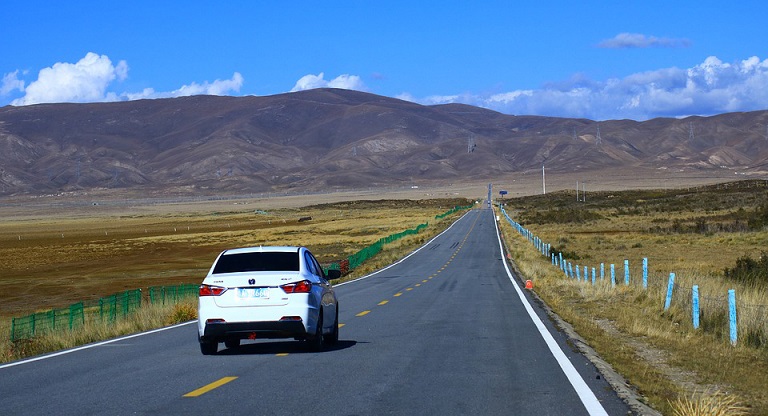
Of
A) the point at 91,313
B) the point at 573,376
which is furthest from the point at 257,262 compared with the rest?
the point at 91,313

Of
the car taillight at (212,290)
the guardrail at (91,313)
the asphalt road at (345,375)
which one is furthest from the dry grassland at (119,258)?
the car taillight at (212,290)

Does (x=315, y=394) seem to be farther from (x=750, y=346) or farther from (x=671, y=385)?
(x=750, y=346)

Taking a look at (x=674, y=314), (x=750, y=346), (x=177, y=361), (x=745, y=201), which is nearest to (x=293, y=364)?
(x=177, y=361)

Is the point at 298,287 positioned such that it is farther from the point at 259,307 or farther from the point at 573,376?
the point at 573,376

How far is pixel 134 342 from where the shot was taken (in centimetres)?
1680

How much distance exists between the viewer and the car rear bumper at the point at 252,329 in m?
13.7

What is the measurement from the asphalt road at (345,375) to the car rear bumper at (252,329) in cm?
35

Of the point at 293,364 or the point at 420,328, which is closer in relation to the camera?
the point at 293,364

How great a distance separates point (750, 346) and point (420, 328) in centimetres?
597

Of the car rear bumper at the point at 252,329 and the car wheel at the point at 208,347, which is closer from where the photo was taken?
the car rear bumper at the point at 252,329

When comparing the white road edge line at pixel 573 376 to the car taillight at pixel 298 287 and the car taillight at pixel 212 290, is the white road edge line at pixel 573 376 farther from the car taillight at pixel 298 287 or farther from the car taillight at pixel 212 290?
the car taillight at pixel 212 290

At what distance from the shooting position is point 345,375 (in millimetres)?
11883

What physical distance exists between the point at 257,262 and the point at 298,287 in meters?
0.99

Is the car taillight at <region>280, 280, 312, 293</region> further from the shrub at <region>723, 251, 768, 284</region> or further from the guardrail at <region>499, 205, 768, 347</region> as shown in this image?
the shrub at <region>723, 251, 768, 284</region>
